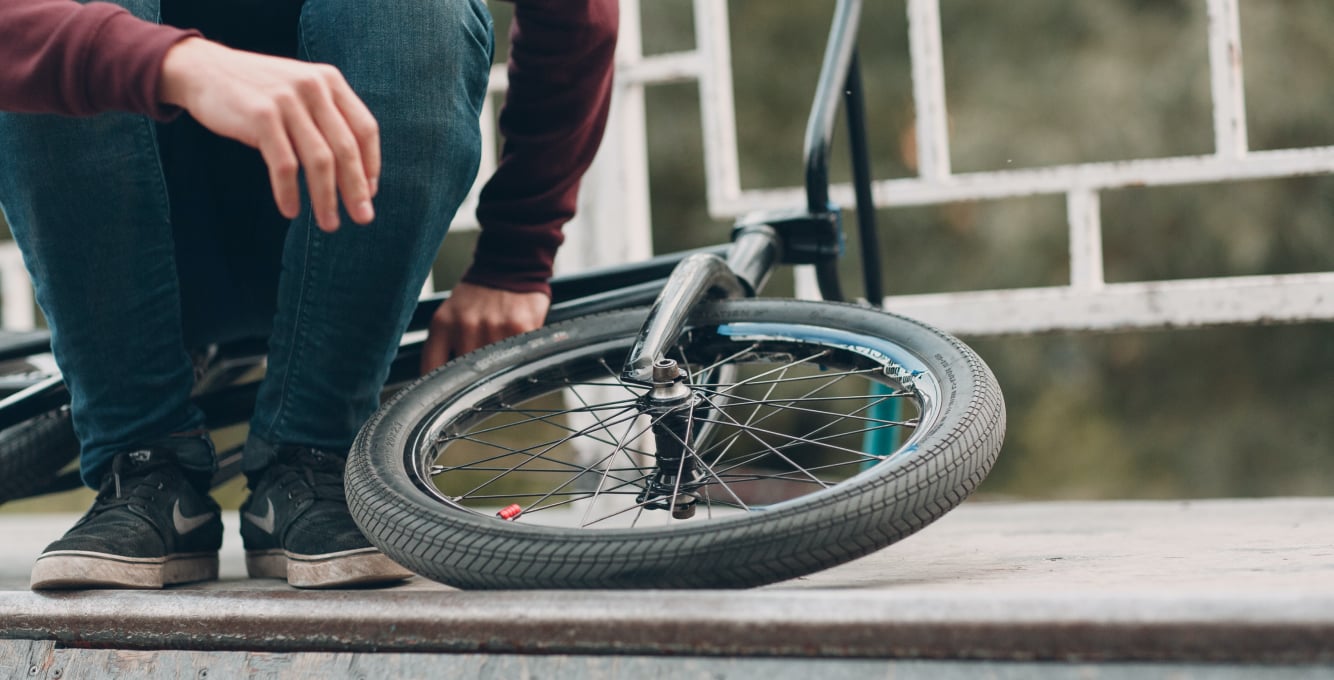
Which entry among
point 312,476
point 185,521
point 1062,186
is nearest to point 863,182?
point 1062,186

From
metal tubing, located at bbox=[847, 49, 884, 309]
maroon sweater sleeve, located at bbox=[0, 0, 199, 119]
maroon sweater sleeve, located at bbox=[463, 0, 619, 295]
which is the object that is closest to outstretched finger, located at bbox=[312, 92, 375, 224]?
maroon sweater sleeve, located at bbox=[0, 0, 199, 119]

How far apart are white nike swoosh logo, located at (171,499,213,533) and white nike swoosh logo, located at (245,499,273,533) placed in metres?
0.04

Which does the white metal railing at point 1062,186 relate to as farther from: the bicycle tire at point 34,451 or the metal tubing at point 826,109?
the bicycle tire at point 34,451

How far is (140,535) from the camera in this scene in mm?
1024

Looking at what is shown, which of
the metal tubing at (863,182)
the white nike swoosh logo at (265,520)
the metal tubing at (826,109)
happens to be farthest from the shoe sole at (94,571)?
the metal tubing at (863,182)

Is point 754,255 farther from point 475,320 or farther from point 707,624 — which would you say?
point 707,624

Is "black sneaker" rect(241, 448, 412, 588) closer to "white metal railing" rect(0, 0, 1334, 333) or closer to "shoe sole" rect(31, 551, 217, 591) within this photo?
"shoe sole" rect(31, 551, 217, 591)

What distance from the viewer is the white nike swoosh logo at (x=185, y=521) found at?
1.09 m

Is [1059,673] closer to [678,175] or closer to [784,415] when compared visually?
[784,415]

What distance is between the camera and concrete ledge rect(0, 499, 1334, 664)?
0.68m

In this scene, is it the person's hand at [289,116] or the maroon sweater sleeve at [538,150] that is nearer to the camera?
the person's hand at [289,116]

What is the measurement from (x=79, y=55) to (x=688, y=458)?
591mm

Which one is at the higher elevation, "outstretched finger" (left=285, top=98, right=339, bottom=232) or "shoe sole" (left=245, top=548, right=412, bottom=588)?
"outstretched finger" (left=285, top=98, right=339, bottom=232)

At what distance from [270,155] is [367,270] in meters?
0.30
